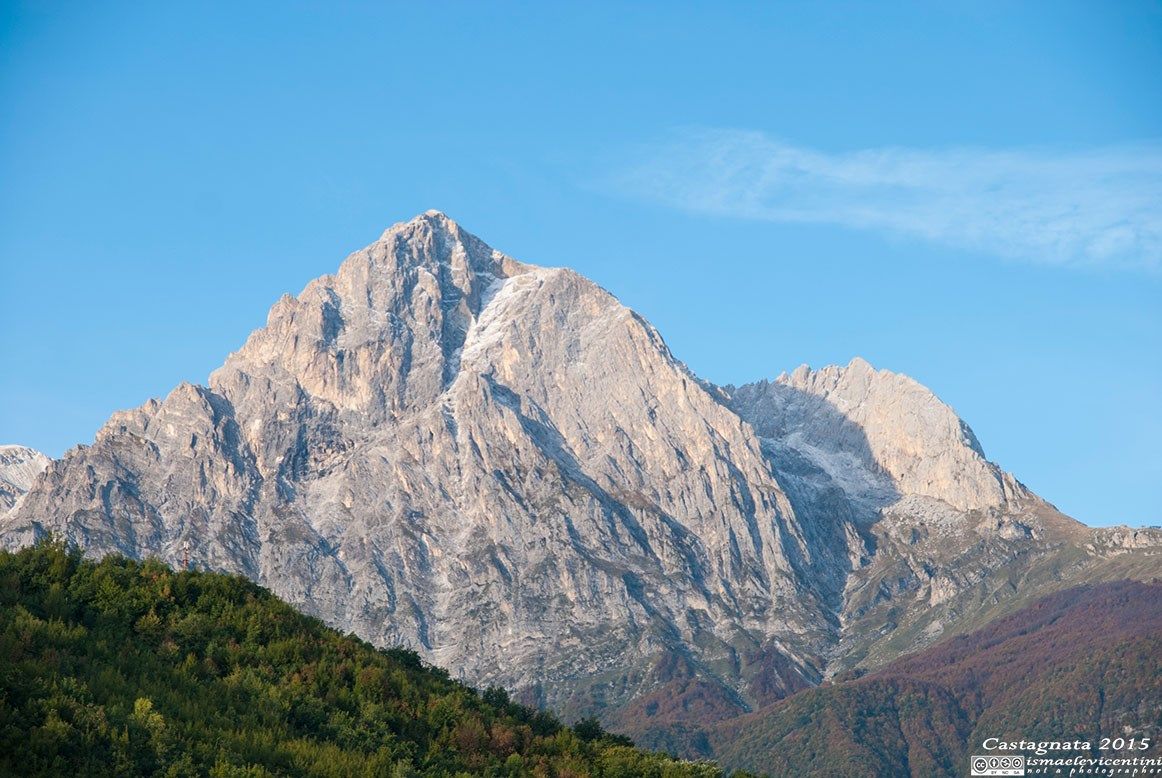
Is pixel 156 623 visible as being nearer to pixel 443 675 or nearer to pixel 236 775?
pixel 236 775

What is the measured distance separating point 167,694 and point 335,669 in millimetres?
15190

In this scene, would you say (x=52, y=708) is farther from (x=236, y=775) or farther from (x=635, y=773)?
(x=635, y=773)

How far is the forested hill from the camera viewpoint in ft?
277

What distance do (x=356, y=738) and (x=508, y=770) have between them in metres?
10.0

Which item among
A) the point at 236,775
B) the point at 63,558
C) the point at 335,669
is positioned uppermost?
the point at 63,558

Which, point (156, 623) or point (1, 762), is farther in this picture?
point (156, 623)

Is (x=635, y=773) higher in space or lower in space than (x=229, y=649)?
lower

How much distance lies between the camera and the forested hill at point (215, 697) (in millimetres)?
84375

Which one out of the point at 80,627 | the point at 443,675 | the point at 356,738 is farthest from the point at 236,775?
the point at 443,675

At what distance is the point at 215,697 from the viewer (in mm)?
95750

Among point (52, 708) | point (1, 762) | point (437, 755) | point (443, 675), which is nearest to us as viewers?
point (1, 762)

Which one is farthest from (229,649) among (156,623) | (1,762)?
(1,762)

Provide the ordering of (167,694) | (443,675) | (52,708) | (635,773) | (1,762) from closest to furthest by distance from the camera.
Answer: (1,762), (52,708), (167,694), (635,773), (443,675)

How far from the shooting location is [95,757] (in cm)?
8256
